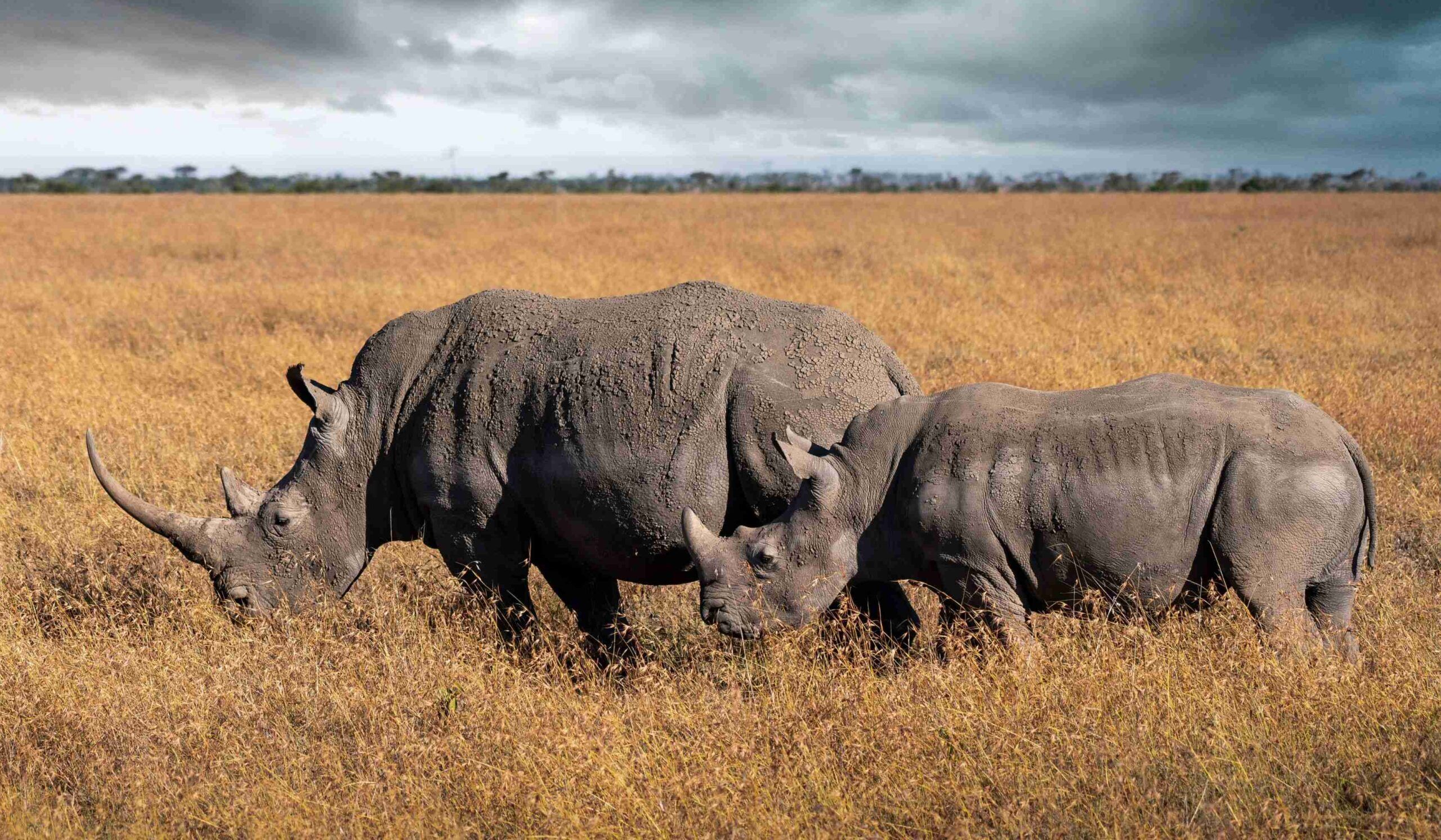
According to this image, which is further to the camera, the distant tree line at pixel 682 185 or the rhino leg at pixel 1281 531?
the distant tree line at pixel 682 185

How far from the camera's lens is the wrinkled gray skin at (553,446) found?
486cm

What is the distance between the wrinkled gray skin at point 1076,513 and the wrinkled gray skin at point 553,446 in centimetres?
29

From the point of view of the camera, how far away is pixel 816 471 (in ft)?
14.8

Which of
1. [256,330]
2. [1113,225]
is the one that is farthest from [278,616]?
[1113,225]

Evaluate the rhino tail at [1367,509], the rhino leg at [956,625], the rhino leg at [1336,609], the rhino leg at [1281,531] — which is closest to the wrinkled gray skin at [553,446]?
the rhino leg at [956,625]

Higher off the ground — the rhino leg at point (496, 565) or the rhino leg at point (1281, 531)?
the rhino leg at point (1281, 531)

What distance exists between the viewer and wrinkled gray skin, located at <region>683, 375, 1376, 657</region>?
4.16 metres

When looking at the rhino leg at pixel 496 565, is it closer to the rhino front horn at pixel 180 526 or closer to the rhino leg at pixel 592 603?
the rhino leg at pixel 592 603

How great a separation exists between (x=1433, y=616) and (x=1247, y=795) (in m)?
2.43

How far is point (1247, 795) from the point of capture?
345cm

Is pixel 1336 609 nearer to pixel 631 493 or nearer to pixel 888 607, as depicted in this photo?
pixel 888 607

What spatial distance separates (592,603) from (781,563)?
1.41 metres

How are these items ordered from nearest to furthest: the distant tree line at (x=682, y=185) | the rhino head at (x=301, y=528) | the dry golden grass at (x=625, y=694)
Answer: the dry golden grass at (x=625, y=694)
the rhino head at (x=301, y=528)
the distant tree line at (x=682, y=185)

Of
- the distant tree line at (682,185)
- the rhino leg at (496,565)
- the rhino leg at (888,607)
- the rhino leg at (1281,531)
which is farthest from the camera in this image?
the distant tree line at (682,185)
